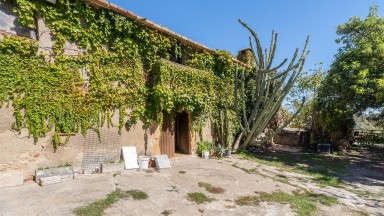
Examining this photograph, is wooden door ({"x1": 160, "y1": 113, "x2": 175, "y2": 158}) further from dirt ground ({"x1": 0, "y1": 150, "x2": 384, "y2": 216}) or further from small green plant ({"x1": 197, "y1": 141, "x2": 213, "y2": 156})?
small green plant ({"x1": 197, "y1": 141, "x2": 213, "y2": 156})

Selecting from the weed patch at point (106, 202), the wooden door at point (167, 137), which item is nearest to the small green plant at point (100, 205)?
the weed patch at point (106, 202)

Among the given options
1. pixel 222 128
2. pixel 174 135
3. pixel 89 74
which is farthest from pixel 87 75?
pixel 222 128

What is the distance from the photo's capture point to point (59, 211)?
4.55 metres

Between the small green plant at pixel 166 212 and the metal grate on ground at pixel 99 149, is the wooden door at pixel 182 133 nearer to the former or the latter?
the metal grate on ground at pixel 99 149

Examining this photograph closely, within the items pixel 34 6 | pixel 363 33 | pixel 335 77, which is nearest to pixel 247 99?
pixel 335 77

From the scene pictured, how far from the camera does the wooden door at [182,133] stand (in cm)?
1095

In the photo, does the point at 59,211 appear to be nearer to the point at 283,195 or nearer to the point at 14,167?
the point at 14,167

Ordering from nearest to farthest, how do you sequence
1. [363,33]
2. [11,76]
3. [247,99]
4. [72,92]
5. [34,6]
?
[11,76], [34,6], [72,92], [363,33], [247,99]

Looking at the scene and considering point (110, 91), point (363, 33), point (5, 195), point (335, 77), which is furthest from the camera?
point (363, 33)

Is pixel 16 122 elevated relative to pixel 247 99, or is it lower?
lower

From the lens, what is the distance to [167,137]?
992 cm

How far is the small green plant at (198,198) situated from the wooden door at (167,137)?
4.05 metres

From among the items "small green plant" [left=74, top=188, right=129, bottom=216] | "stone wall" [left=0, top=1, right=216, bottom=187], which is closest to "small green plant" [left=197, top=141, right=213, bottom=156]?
"stone wall" [left=0, top=1, right=216, bottom=187]

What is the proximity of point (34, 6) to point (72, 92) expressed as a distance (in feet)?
8.64
